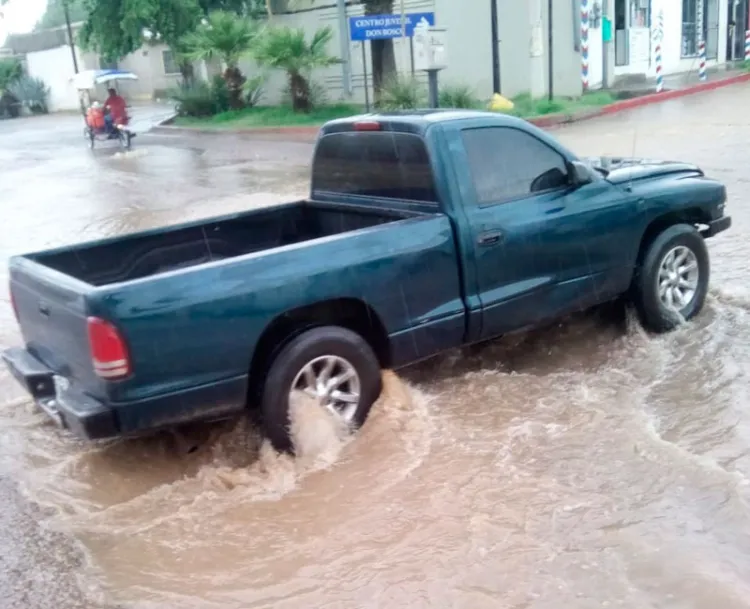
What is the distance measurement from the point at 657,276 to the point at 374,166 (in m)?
2.14

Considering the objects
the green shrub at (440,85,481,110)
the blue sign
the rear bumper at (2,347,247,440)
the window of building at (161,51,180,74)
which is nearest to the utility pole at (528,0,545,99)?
the green shrub at (440,85,481,110)

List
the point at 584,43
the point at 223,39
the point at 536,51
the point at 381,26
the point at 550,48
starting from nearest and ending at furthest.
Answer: the point at 381,26, the point at 550,48, the point at 536,51, the point at 584,43, the point at 223,39

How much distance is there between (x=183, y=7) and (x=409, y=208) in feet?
78.7

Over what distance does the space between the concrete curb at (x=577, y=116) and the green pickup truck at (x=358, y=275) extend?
42.4ft

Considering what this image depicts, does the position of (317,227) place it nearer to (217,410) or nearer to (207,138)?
(217,410)

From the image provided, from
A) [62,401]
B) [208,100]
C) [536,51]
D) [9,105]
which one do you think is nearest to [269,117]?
[208,100]

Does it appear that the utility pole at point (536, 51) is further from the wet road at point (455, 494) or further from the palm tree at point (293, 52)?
the wet road at point (455, 494)

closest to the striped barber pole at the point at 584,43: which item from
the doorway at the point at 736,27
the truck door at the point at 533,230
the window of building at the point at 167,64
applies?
the doorway at the point at 736,27

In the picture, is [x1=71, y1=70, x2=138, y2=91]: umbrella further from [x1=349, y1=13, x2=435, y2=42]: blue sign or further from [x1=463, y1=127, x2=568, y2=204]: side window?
[x1=463, y1=127, x2=568, y2=204]: side window

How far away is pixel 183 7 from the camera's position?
27484 millimetres

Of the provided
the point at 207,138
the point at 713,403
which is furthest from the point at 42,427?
the point at 207,138

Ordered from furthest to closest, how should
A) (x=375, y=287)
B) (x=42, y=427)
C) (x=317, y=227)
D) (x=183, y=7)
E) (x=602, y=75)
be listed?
(x=183, y=7)
(x=602, y=75)
(x=317, y=227)
(x=42, y=427)
(x=375, y=287)

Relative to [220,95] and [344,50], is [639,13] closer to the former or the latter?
[344,50]

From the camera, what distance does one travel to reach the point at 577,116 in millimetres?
19797
